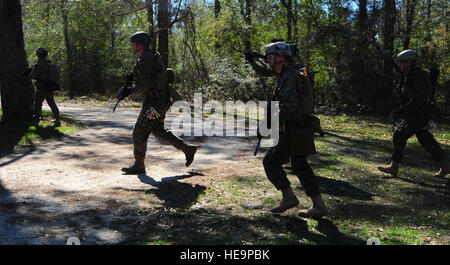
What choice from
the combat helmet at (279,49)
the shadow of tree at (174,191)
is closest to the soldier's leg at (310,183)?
the combat helmet at (279,49)

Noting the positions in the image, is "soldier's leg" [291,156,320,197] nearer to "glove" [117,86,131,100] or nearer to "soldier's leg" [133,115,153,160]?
"soldier's leg" [133,115,153,160]

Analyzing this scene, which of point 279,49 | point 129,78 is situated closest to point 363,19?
point 129,78

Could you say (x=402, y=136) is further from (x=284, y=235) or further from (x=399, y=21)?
(x=399, y=21)

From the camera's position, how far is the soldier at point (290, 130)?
4387 mm

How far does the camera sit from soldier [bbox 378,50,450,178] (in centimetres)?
632

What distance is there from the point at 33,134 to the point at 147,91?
458 centimetres

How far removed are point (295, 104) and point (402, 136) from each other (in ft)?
10.6

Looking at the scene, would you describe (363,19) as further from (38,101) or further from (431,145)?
(38,101)

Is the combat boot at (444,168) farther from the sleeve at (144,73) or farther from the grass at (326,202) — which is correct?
the sleeve at (144,73)

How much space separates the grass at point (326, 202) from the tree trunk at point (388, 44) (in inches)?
358

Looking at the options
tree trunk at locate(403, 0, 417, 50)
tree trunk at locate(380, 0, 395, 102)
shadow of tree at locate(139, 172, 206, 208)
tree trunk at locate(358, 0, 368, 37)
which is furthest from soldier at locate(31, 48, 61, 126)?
tree trunk at locate(403, 0, 417, 50)

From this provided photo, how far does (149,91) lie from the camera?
6.19 metres
